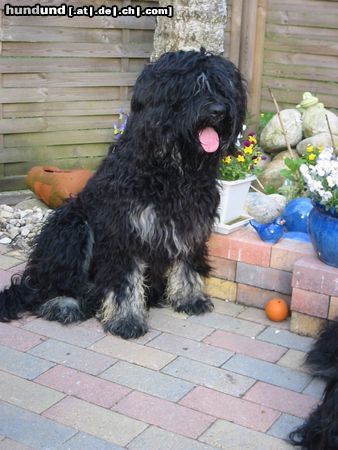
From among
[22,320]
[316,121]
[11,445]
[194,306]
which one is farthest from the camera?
[316,121]

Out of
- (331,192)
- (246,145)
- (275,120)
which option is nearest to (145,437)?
(331,192)

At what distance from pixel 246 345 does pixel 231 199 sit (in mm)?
933

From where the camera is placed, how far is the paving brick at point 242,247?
421 centimetres

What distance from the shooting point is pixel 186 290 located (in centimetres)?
421

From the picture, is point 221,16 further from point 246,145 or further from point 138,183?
point 138,183

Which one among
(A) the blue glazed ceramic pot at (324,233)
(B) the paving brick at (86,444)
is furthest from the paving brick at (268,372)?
(B) the paving brick at (86,444)

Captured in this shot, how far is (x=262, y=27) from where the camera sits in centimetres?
763

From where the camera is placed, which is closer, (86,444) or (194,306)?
(86,444)

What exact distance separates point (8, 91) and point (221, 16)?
1.79 meters

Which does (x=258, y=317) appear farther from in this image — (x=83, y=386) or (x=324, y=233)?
(x=83, y=386)

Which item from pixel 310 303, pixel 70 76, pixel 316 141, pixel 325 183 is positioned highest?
pixel 70 76

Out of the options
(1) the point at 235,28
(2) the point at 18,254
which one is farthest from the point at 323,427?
(1) the point at 235,28

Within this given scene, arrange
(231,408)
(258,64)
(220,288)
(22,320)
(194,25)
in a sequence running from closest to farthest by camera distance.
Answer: (231,408) < (22,320) < (220,288) < (194,25) < (258,64)

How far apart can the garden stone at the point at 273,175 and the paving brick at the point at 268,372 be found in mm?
2816
